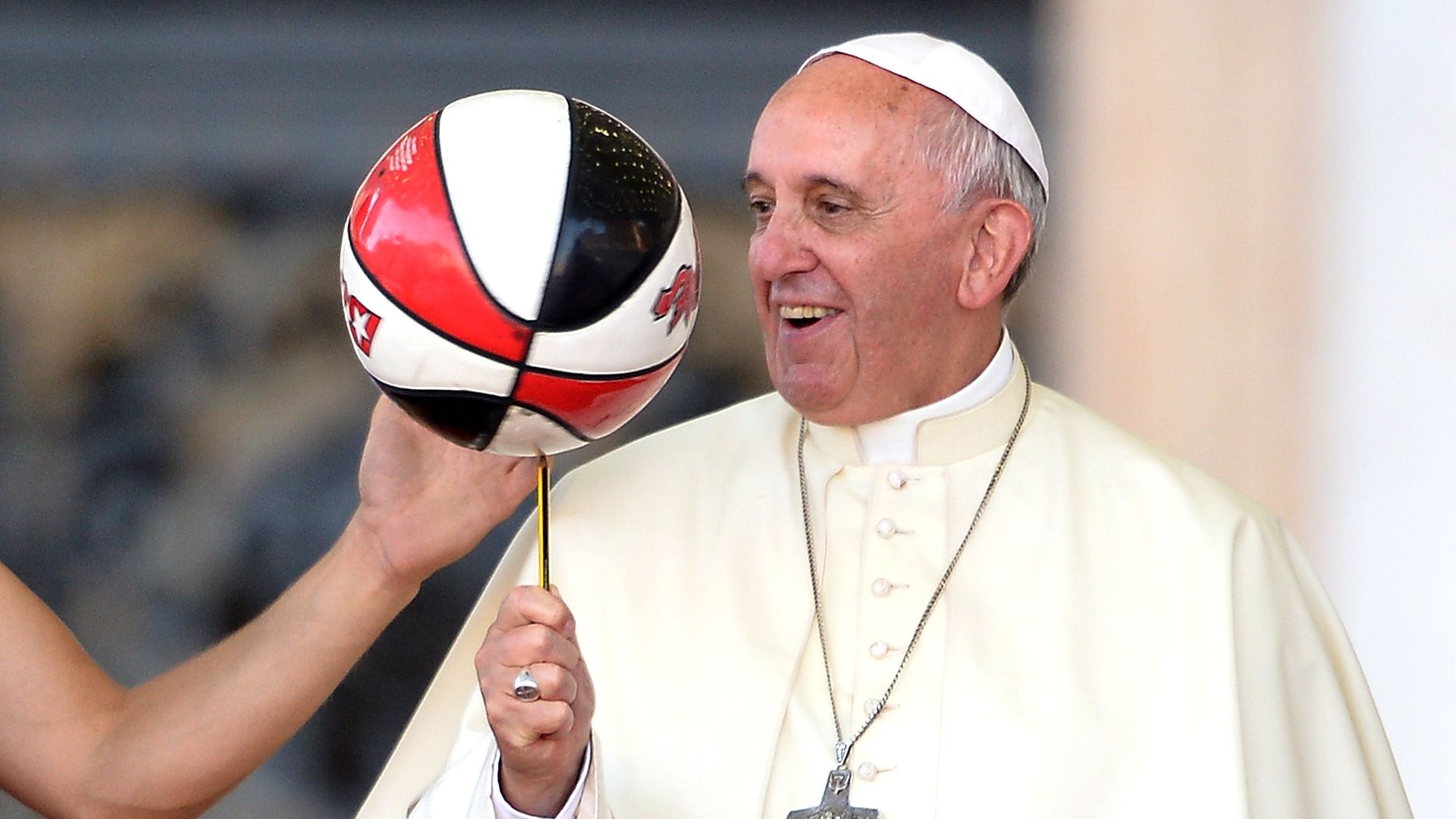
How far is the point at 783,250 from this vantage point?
356 cm

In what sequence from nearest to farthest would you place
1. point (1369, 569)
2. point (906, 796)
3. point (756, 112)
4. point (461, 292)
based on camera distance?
1. point (461, 292)
2. point (906, 796)
3. point (1369, 569)
4. point (756, 112)

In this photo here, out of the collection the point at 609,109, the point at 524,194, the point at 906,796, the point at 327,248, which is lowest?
the point at 906,796

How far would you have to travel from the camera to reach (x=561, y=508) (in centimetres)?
382

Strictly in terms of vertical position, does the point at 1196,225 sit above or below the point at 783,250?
above

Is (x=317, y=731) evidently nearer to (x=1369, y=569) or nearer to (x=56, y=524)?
(x=56, y=524)

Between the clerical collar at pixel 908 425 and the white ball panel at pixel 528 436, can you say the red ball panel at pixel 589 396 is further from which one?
the clerical collar at pixel 908 425

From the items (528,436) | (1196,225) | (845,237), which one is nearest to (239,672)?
(528,436)

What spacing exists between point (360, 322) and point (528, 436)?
0.94 ft

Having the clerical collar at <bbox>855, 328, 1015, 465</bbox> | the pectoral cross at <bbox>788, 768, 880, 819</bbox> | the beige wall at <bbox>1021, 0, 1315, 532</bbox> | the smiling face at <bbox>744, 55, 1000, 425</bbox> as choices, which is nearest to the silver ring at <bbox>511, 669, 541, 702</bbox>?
the pectoral cross at <bbox>788, 768, 880, 819</bbox>

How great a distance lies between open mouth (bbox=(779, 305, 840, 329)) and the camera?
3.60 meters

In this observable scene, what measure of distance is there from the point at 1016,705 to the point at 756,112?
351cm

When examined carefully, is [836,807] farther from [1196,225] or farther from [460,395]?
[1196,225]

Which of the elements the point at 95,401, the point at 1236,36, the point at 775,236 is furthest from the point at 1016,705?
the point at 95,401

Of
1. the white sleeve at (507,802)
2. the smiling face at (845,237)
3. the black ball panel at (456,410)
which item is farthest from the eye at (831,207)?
the white sleeve at (507,802)
